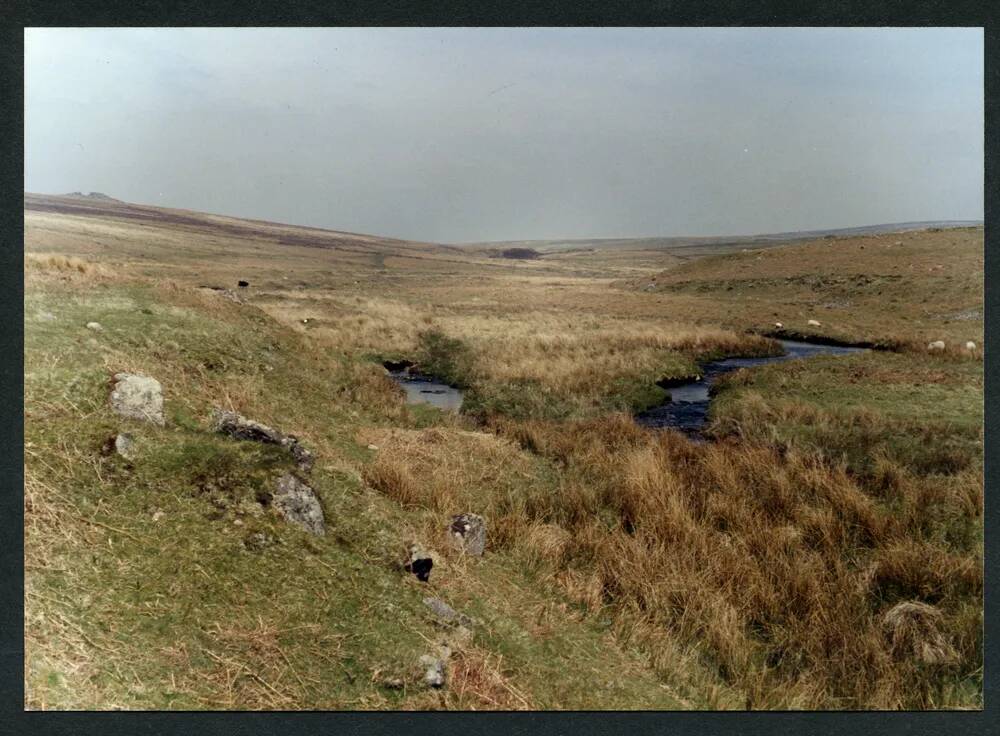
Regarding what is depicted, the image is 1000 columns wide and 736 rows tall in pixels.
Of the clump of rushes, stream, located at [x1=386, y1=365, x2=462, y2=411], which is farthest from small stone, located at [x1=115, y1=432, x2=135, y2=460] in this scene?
the clump of rushes

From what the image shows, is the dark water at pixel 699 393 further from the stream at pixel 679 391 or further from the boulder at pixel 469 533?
the boulder at pixel 469 533

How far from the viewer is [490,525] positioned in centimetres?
579

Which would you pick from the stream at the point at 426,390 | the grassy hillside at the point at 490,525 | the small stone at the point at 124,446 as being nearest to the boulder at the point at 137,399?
the grassy hillside at the point at 490,525

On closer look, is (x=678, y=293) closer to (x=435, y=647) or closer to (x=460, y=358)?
(x=460, y=358)

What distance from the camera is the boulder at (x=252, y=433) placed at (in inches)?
190

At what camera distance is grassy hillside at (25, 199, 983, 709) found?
365cm

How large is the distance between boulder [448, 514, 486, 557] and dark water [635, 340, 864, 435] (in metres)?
5.36

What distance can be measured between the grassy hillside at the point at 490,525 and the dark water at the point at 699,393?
0.46 m

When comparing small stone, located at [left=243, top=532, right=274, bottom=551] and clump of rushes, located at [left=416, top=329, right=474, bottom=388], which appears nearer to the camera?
small stone, located at [left=243, top=532, right=274, bottom=551]

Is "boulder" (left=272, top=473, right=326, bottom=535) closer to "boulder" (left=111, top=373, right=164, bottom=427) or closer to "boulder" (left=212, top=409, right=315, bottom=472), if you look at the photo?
"boulder" (left=212, top=409, right=315, bottom=472)

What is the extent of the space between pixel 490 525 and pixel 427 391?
19.2 feet

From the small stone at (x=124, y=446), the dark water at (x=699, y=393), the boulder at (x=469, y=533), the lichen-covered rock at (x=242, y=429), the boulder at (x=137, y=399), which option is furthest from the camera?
the dark water at (x=699, y=393)

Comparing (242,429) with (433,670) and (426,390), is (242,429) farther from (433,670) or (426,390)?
(426,390)

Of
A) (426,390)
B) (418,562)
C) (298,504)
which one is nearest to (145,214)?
(426,390)
